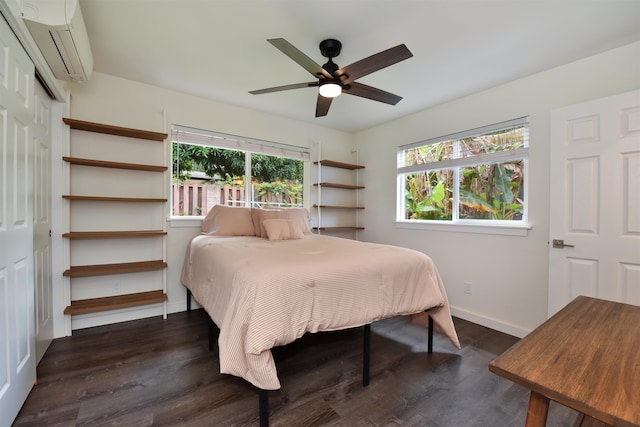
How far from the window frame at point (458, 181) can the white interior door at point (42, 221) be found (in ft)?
11.4

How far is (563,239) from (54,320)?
4232 mm

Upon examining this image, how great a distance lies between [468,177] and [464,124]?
0.57 m

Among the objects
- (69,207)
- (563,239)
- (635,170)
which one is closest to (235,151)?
(69,207)

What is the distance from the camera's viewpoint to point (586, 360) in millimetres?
689

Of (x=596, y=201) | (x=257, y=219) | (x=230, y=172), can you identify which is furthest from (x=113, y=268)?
(x=596, y=201)

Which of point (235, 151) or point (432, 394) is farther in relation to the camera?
point (235, 151)

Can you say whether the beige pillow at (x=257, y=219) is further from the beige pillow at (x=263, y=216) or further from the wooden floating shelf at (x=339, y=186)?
the wooden floating shelf at (x=339, y=186)

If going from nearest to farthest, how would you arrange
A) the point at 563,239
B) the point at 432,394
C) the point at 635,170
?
the point at 432,394
the point at 635,170
the point at 563,239

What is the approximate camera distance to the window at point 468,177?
2.64 metres

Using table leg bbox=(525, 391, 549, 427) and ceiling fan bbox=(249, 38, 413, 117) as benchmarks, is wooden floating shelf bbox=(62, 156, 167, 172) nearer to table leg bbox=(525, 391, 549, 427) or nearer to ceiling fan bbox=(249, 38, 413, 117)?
ceiling fan bbox=(249, 38, 413, 117)

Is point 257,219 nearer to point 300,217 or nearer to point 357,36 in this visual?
point 300,217

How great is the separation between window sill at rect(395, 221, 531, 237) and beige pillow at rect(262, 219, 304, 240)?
148 centimetres

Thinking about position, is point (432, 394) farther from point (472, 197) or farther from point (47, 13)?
point (47, 13)

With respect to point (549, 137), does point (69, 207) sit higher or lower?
lower
